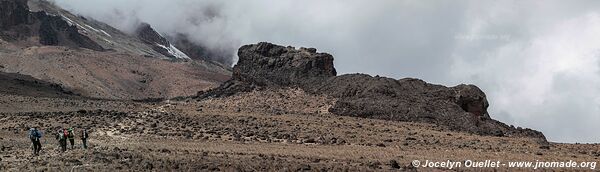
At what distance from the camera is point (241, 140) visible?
1499 inches

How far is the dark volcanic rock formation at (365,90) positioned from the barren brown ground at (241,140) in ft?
6.55

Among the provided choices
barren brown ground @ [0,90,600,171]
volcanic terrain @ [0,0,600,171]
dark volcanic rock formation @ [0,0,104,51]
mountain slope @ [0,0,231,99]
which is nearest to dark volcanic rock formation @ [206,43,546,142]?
volcanic terrain @ [0,0,600,171]

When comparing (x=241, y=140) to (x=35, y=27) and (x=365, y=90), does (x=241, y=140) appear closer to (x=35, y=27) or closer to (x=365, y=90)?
(x=365, y=90)

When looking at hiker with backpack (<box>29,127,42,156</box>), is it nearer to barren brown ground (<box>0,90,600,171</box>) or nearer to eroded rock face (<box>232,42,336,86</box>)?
barren brown ground (<box>0,90,600,171</box>)

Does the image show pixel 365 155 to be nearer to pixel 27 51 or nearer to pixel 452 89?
pixel 452 89

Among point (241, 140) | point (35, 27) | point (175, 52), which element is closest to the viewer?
point (241, 140)

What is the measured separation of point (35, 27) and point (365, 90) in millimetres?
105419

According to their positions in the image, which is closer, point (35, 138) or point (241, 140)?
point (35, 138)

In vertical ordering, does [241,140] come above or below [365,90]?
below

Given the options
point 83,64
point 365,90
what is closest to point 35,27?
point 83,64

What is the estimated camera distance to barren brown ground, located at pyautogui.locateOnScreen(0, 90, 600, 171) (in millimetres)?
25812

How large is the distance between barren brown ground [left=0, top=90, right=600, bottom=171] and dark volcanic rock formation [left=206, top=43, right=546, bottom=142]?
1996 millimetres

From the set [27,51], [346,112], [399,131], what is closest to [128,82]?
[27,51]

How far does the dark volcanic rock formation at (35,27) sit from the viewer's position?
132 metres
